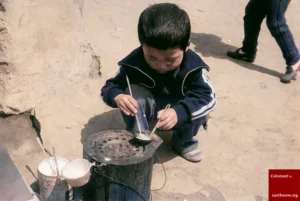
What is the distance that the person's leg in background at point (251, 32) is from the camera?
4027 millimetres

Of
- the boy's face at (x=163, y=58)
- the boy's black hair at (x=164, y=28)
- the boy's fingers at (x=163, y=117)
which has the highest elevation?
the boy's black hair at (x=164, y=28)

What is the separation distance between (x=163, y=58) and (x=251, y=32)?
78.9 inches

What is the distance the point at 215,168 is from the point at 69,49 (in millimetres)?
1395

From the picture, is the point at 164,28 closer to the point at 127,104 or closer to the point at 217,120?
the point at 127,104

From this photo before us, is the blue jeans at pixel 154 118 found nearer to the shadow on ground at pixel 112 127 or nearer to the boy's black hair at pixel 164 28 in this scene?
the shadow on ground at pixel 112 127

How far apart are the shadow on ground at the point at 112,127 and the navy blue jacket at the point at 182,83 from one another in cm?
41

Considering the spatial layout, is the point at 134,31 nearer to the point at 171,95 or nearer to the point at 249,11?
the point at 249,11

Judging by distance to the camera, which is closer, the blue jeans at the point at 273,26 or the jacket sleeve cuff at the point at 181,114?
the jacket sleeve cuff at the point at 181,114

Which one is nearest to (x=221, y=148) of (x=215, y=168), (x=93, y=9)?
(x=215, y=168)

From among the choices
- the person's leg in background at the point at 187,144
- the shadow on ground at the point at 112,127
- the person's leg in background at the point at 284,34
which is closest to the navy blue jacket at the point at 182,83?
the person's leg in background at the point at 187,144

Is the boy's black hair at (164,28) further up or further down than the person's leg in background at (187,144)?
further up

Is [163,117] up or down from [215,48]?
up

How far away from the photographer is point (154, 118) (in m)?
2.79

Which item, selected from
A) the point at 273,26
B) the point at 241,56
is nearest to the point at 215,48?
the point at 241,56
